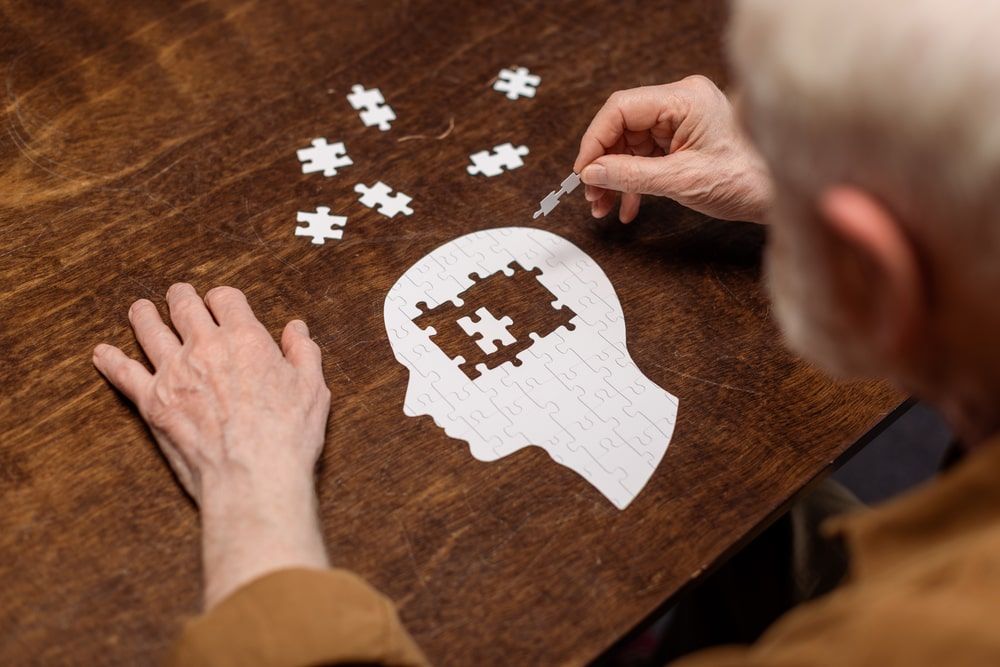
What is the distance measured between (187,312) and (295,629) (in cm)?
54

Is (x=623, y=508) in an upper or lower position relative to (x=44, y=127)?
lower

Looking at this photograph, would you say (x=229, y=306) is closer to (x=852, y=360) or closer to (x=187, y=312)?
(x=187, y=312)

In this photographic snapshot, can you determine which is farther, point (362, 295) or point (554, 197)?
point (554, 197)

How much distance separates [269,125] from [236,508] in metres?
0.78

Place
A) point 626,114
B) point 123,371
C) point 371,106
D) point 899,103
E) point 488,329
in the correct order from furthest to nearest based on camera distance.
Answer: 1. point 371,106
2. point 626,114
3. point 488,329
4. point 123,371
5. point 899,103

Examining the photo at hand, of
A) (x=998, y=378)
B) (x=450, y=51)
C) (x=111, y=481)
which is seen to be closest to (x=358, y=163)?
(x=450, y=51)

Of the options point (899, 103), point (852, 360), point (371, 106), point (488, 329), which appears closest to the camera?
point (899, 103)

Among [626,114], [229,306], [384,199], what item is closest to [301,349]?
[229,306]

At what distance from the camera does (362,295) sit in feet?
4.73

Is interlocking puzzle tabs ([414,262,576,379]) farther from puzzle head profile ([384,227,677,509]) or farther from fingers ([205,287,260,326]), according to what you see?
fingers ([205,287,260,326])

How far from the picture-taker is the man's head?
70cm

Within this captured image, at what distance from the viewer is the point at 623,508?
1.26m

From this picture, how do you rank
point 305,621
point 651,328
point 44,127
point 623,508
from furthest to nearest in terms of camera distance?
point 44,127
point 651,328
point 623,508
point 305,621

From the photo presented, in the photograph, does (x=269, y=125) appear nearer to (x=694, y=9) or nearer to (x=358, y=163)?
(x=358, y=163)
